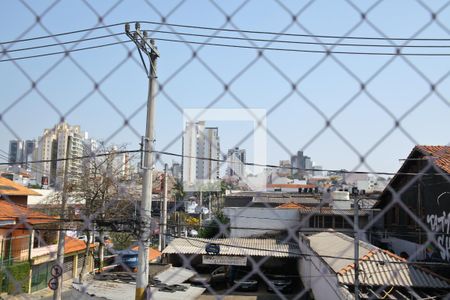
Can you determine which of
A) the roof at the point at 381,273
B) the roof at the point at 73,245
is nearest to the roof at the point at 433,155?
the roof at the point at 381,273

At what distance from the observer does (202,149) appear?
1671mm

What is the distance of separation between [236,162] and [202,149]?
14 cm

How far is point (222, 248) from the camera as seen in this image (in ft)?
45.2

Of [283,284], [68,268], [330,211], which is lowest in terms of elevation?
[283,284]

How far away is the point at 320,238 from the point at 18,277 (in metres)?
7.32

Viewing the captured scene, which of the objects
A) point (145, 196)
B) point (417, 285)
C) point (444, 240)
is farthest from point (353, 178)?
point (444, 240)

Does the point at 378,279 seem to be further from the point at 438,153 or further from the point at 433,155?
the point at 433,155

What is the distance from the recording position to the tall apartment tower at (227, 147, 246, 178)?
1571 millimetres

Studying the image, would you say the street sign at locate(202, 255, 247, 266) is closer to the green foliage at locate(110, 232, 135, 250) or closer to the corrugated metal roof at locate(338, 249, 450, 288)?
the green foliage at locate(110, 232, 135, 250)

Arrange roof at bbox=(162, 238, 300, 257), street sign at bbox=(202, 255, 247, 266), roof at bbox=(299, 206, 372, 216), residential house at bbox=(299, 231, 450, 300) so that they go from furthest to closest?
roof at bbox=(162, 238, 300, 257), street sign at bbox=(202, 255, 247, 266), residential house at bbox=(299, 231, 450, 300), roof at bbox=(299, 206, 372, 216)

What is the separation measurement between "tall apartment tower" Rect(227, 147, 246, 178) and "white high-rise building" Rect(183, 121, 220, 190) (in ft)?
0.15

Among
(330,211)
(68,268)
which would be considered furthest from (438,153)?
(68,268)

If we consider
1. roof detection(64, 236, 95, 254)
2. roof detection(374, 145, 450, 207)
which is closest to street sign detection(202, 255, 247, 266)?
roof detection(64, 236, 95, 254)

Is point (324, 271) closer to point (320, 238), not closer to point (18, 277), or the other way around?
point (320, 238)
